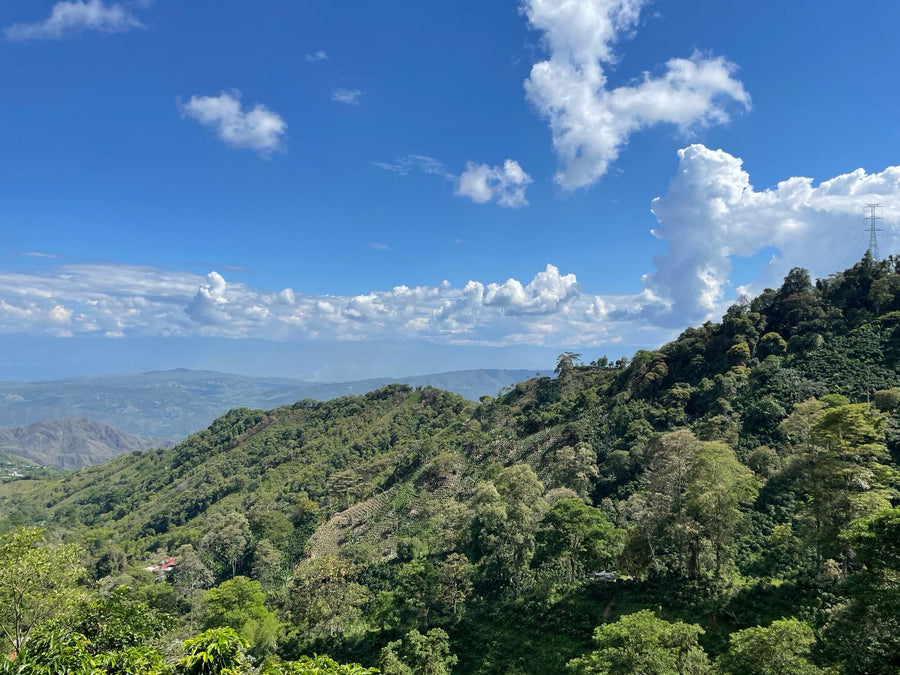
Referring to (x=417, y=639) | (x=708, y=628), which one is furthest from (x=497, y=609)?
(x=708, y=628)

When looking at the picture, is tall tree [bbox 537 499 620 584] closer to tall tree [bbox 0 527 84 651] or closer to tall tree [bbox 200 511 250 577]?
tall tree [bbox 0 527 84 651]

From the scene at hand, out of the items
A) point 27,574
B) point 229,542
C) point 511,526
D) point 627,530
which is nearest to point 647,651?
point 511,526

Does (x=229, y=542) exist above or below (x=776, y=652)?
below

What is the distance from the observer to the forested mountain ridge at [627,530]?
674 inches

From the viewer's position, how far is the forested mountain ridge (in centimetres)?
1712

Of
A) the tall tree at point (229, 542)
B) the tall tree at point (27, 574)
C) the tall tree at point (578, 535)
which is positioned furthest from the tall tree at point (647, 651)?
the tall tree at point (229, 542)

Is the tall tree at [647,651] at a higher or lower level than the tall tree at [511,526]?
higher

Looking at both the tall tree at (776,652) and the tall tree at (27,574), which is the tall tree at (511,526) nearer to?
the tall tree at (776,652)

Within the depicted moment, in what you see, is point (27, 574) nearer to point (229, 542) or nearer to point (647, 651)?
point (647, 651)

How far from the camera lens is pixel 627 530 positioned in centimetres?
3206

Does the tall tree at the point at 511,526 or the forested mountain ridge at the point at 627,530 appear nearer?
the forested mountain ridge at the point at 627,530

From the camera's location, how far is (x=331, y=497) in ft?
241

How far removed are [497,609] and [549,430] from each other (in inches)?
1408

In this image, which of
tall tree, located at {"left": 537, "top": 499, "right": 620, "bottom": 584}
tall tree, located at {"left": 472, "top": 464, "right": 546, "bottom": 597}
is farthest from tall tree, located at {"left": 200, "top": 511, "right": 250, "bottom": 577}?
tall tree, located at {"left": 537, "top": 499, "right": 620, "bottom": 584}
